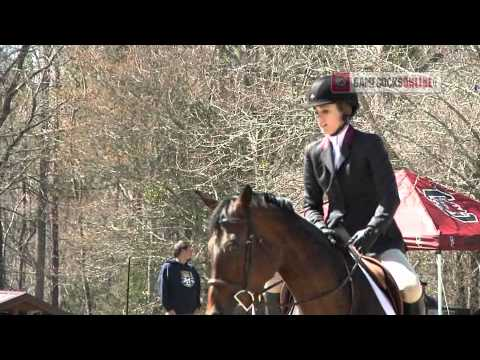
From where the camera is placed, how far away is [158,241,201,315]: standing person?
9.05 metres

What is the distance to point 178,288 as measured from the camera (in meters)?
9.11

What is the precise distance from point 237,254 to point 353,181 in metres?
1.16

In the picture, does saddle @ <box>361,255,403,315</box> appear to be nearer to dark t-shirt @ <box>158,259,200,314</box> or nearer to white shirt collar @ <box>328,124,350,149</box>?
white shirt collar @ <box>328,124,350,149</box>

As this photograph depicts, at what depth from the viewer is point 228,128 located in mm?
17375

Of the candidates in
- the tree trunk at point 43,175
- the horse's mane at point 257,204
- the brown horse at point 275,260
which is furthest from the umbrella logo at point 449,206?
the tree trunk at point 43,175

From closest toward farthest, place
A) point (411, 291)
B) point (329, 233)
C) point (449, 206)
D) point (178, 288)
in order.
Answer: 1. point (329, 233)
2. point (411, 291)
3. point (178, 288)
4. point (449, 206)

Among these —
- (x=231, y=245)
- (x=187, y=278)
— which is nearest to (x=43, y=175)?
(x=187, y=278)

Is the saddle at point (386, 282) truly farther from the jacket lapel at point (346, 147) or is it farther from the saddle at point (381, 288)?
the jacket lapel at point (346, 147)

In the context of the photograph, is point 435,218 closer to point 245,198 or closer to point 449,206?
point 449,206

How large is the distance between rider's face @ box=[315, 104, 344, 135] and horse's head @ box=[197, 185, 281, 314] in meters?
0.92

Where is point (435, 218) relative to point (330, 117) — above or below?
above

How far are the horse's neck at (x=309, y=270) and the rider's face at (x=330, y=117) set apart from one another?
2.34ft
